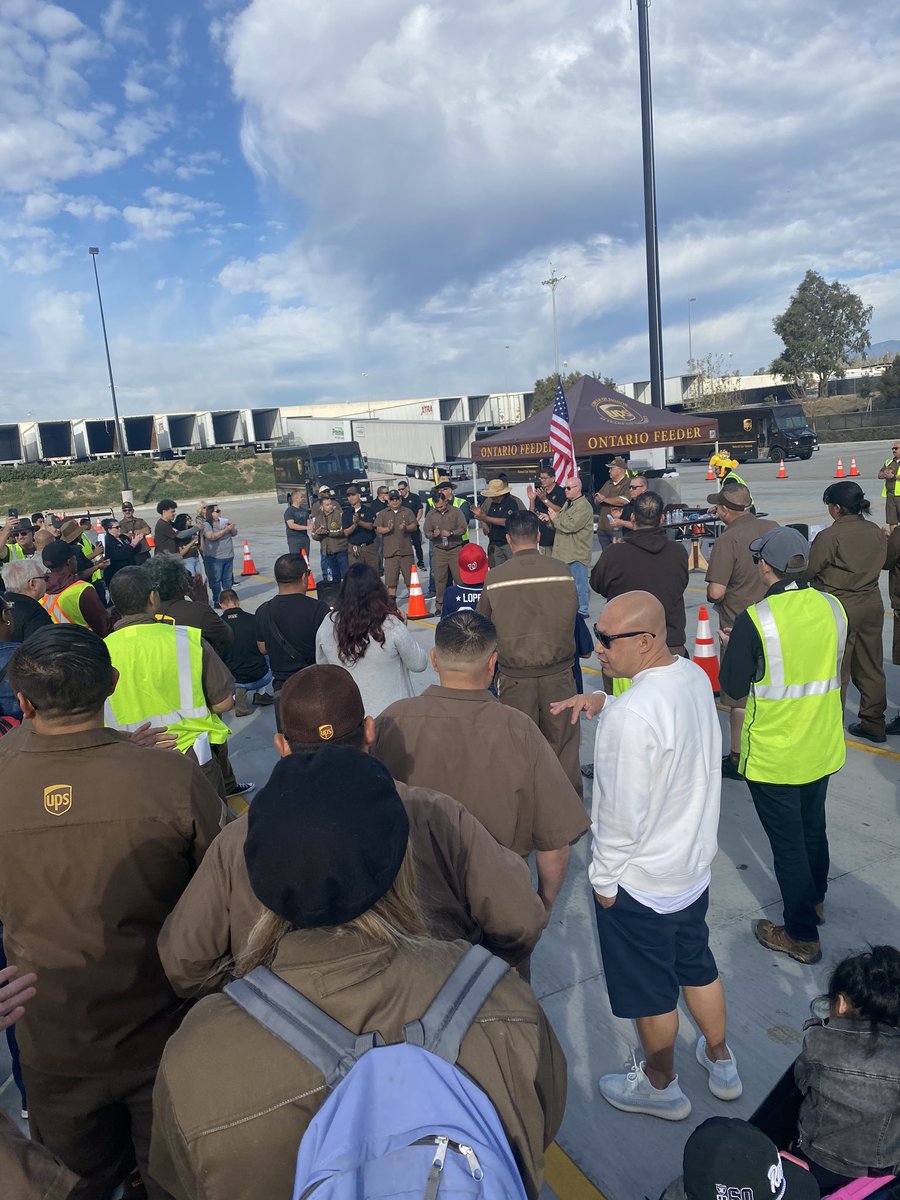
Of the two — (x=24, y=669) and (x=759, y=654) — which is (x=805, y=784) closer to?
(x=759, y=654)

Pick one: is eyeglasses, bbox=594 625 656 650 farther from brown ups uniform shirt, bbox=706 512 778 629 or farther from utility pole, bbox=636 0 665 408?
utility pole, bbox=636 0 665 408

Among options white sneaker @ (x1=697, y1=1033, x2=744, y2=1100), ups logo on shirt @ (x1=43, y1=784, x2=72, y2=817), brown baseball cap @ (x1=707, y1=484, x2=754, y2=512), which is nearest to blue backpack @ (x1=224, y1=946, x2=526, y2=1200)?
ups logo on shirt @ (x1=43, y1=784, x2=72, y2=817)

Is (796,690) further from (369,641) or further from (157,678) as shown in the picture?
(157,678)

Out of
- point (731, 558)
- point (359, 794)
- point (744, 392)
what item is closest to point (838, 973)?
point (359, 794)

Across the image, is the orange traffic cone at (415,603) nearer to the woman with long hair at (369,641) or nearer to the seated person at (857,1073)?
the woman with long hair at (369,641)

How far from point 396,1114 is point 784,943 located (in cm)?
307

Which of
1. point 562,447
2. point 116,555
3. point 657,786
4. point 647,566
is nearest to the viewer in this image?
point 657,786

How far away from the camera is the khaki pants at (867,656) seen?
557 centimetres

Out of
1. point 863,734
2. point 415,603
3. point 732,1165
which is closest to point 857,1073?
point 732,1165

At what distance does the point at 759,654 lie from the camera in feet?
11.5

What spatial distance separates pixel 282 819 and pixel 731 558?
5.09m

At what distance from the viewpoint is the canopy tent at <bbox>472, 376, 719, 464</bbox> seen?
12.8 metres

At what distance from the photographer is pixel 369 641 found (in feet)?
13.6

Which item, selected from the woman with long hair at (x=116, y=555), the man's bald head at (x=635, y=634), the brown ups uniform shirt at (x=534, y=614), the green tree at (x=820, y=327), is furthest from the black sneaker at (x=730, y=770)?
the green tree at (x=820, y=327)
